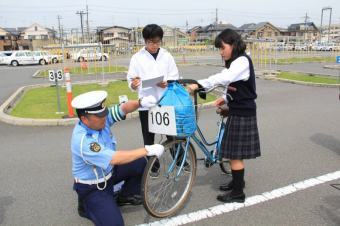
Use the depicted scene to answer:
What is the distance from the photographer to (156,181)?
136 inches

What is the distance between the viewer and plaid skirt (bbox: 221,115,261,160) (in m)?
3.56

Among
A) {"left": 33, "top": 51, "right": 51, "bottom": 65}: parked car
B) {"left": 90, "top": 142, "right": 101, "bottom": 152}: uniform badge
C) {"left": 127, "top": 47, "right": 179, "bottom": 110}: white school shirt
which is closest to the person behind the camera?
{"left": 90, "top": 142, "right": 101, "bottom": 152}: uniform badge

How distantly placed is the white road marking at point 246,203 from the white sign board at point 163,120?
0.89 meters

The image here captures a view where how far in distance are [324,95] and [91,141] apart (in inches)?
369

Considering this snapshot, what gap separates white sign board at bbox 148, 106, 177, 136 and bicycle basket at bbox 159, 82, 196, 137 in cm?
4

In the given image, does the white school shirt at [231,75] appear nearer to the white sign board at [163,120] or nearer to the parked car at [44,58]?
the white sign board at [163,120]

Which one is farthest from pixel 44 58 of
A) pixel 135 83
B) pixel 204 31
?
pixel 204 31

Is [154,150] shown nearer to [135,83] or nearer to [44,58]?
[135,83]

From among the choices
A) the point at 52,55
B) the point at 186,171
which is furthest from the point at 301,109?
the point at 52,55

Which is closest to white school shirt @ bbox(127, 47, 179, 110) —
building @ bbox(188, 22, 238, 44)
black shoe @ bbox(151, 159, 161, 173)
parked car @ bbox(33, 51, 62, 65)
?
black shoe @ bbox(151, 159, 161, 173)

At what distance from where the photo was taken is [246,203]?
145 inches

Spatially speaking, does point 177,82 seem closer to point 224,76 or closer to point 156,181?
point 224,76

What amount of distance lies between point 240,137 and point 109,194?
144 cm

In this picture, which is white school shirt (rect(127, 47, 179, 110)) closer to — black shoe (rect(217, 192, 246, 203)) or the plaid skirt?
the plaid skirt
